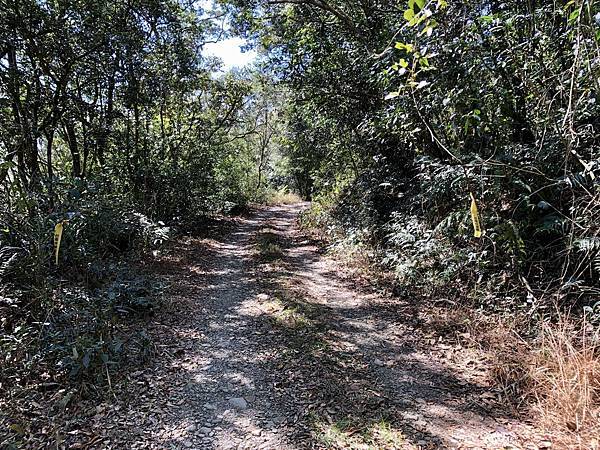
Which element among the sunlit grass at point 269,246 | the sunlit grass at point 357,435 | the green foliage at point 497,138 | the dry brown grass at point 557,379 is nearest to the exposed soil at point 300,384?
the sunlit grass at point 357,435

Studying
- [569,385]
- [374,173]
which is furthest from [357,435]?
[374,173]

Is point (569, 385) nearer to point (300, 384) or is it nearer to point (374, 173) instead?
point (300, 384)

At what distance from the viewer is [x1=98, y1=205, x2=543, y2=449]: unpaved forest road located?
2832 millimetres

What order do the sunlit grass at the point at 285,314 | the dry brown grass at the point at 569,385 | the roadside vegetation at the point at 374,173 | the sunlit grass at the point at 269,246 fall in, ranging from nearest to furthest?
the dry brown grass at the point at 569,385 → the roadside vegetation at the point at 374,173 → the sunlit grass at the point at 285,314 → the sunlit grass at the point at 269,246

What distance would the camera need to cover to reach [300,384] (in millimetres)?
3473

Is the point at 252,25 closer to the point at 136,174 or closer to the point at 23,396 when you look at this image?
the point at 136,174

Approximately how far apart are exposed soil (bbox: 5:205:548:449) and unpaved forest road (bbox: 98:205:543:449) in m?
0.01

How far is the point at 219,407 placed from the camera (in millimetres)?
3213

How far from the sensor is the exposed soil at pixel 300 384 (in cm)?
282

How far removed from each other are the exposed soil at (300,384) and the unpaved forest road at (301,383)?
12 mm

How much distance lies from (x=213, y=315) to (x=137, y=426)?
2.27m

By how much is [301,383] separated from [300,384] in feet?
0.06

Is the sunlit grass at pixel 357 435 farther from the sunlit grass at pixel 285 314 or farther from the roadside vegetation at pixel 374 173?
the sunlit grass at pixel 285 314

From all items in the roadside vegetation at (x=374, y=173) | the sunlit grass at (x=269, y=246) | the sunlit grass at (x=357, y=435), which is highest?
the roadside vegetation at (x=374, y=173)
